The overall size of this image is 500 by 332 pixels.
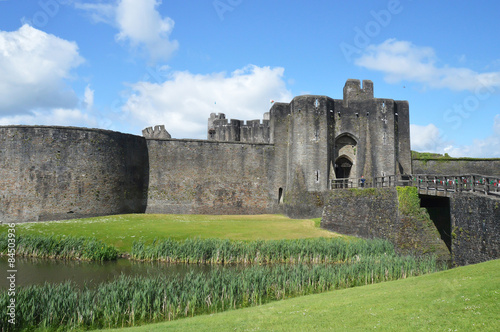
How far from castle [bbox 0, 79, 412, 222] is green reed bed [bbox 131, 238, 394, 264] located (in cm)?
1145

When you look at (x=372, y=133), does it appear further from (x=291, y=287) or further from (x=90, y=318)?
(x=90, y=318)

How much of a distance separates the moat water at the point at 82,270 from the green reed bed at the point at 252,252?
25.8 inches

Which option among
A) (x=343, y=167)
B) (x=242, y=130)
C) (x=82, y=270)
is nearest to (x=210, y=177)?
(x=242, y=130)

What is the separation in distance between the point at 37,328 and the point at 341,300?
25.5 feet

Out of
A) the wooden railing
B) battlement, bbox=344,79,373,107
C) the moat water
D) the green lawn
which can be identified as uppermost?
battlement, bbox=344,79,373,107

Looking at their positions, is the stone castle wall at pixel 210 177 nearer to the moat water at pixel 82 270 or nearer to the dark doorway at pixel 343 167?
the dark doorway at pixel 343 167

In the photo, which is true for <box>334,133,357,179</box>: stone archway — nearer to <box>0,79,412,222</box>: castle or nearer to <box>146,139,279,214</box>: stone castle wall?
<box>0,79,412,222</box>: castle

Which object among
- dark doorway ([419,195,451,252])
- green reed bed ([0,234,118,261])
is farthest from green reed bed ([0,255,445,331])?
dark doorway ([419,195,451,252])

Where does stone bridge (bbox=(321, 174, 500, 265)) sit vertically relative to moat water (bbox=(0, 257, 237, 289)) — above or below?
above

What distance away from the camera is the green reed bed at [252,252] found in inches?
695

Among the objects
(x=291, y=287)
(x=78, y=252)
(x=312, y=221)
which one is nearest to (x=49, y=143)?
(x=78, y=252)

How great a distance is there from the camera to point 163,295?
10.9 m

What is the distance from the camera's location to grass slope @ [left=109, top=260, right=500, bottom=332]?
668cm

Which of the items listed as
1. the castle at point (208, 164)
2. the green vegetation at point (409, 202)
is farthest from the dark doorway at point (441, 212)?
the castle at point (208, 164)
